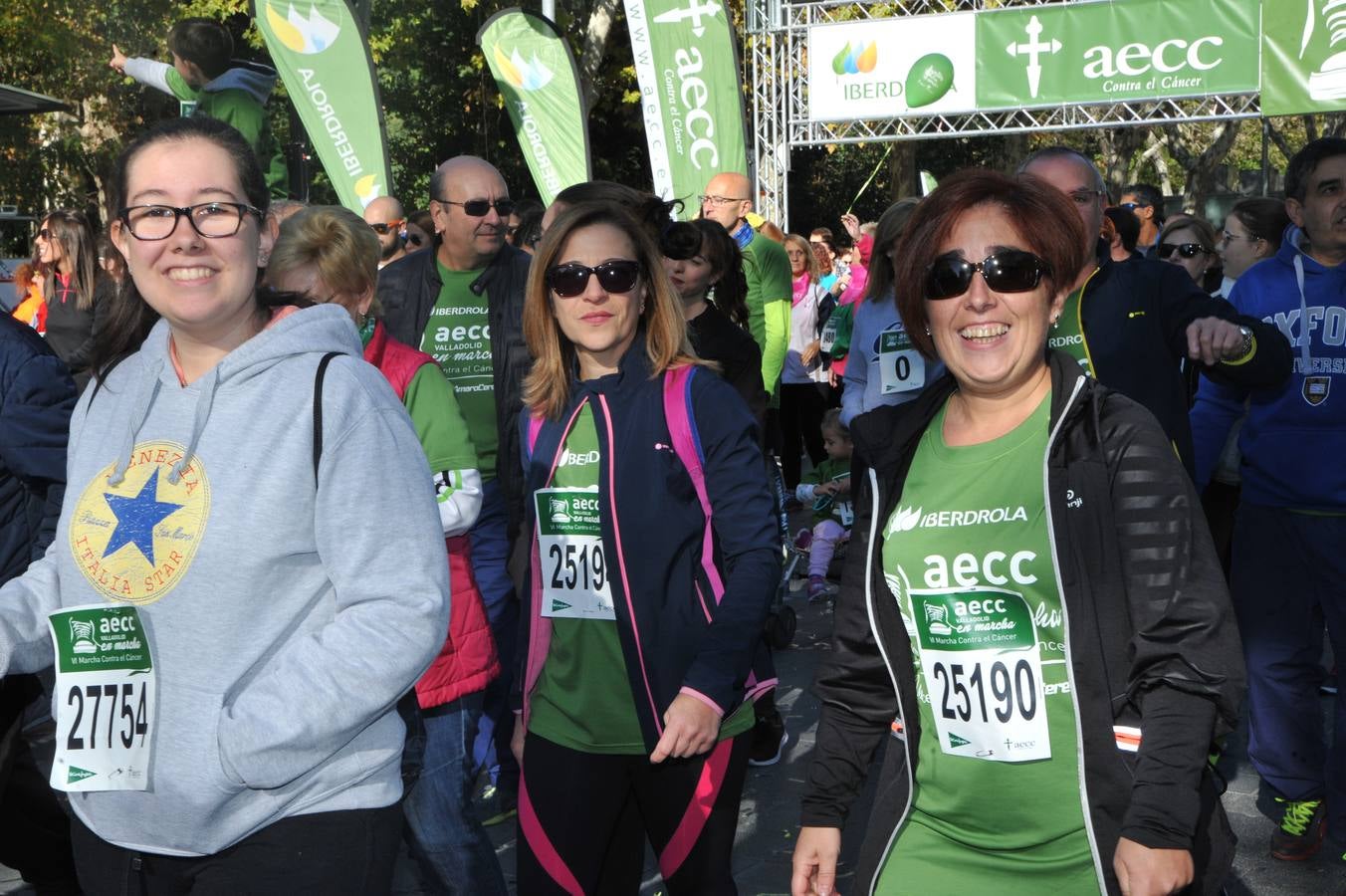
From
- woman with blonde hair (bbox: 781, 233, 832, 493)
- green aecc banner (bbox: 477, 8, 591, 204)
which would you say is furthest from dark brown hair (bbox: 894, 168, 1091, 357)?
green aecc banner (bbox: 477, 8, 591, 204)

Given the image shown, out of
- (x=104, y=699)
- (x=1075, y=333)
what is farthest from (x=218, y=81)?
(x=104, y=699)

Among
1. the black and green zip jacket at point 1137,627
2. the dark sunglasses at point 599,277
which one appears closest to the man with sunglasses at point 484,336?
the dark sunglasses at point 599,277

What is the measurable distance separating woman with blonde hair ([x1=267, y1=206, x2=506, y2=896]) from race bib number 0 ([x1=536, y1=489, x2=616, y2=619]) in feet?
0.89

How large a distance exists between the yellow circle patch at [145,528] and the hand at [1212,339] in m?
2.76

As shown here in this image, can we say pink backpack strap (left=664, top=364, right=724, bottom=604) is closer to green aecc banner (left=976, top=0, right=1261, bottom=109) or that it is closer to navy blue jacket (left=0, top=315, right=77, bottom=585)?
navy blue jacket (left=0, top=315, right=77, bottom=585)

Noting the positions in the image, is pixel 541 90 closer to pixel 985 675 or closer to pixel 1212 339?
pixel 1212 339

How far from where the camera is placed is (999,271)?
105 inches

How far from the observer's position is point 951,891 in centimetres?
252

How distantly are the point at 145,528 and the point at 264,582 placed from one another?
8.5 inches

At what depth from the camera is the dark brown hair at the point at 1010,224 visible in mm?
2689

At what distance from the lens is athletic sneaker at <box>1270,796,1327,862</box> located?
507 cm

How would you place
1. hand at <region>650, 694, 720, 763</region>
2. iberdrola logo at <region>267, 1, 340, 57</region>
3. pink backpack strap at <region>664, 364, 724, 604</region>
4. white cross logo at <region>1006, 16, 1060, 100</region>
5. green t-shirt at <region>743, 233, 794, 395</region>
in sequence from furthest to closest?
white cross logo at <region>1006, 16, 1060, 100</region>, iberdrola logo at <region>267, 1, 340, 57</region>, green t-shirt at <region>743, 233, 794, 395</region>, pink backpack strap at <region>664, 364, 724, 604</region>, hand at <region>650, 694, 720, 763</region>

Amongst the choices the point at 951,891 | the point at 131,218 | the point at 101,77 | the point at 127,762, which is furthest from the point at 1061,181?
the point at 101,77

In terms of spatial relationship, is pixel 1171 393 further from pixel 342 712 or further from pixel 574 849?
pixel 342 712
